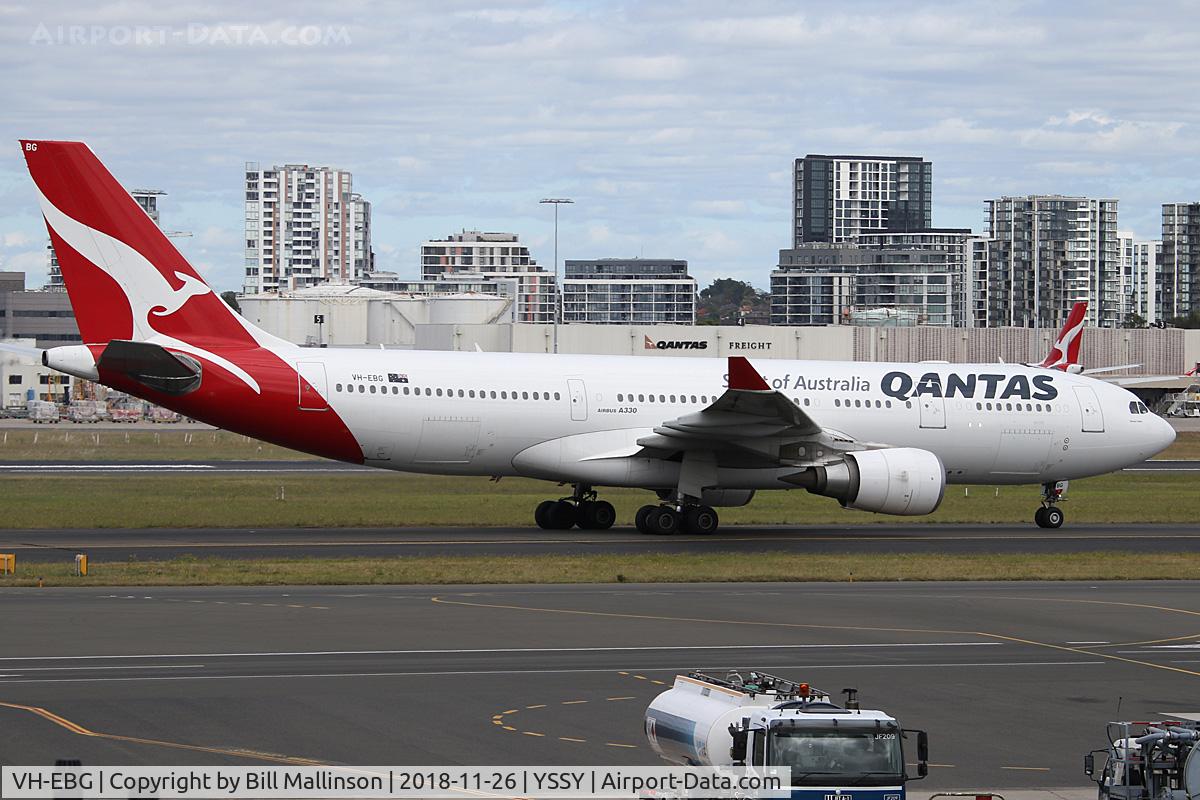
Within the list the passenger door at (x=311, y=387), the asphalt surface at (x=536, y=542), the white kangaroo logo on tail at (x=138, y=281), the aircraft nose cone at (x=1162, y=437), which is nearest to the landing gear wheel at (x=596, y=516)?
the asphalt surface at (x=536, y=542)

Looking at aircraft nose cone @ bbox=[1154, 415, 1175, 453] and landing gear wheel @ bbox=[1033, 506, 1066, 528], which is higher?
aircraft nose cone @ bbox=[1154, 415, 1175, 453]

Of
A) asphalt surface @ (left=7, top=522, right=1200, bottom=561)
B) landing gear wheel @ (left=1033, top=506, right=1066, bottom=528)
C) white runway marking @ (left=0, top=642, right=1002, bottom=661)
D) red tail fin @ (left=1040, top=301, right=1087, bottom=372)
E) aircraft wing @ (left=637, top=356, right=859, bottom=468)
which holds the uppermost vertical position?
red tail fin @ (left=1040, top=301, right=1087, bottom=372)

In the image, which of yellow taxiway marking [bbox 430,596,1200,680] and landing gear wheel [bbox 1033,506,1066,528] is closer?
yellow taxiway marking [bbox 430,596,1200,680]

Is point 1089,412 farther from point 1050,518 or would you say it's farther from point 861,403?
point 861,403

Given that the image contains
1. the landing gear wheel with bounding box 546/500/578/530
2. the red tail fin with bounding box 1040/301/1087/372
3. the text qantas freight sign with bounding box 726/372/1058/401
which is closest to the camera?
the landing gear wheel with bounding box 546/500/578/530

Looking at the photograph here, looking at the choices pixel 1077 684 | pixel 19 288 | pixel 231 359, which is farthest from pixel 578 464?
pixel 19 288

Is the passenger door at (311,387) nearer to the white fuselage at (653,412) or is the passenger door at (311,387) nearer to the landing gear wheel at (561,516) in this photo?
the white fuselage at (653,412)

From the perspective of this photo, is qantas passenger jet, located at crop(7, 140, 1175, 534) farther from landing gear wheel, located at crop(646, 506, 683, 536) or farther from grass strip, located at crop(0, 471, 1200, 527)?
grass strip, located at crop(0, 471, 1200, 527)

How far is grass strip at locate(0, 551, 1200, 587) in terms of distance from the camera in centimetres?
2706

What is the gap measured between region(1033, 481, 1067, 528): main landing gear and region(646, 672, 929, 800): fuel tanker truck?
1138 inches

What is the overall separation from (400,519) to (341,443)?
504cm

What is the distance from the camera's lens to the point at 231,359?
111 ft

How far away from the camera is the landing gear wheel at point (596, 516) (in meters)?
37.4

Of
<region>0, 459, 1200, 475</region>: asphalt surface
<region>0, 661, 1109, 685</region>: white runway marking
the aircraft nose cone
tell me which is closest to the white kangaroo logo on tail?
<region>0, 661, 1109, 685</region>: white runway marking
